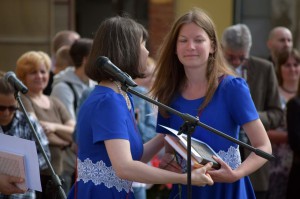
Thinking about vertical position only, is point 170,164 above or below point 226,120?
below

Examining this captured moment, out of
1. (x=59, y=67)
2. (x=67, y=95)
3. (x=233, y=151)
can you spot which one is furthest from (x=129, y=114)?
(x=59, y=67)

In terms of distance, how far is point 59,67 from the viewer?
32.1 ft

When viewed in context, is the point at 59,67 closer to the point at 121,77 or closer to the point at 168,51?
the point at 168,51

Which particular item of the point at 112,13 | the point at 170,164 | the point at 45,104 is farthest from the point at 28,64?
the point at 112,13

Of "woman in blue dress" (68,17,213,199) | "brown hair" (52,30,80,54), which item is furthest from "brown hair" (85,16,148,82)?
"brown hair" (52,30,80,54)

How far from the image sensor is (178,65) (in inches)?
215

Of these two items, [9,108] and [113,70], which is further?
[9,108]

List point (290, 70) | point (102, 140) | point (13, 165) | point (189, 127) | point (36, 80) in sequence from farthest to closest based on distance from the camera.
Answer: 1. point (290, 70)
2. point (36, 80)
3. point (13, 165)
4. point (102, 140)
5. point (189, 127)

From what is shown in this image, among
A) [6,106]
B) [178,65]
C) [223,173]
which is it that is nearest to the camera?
[223,173]

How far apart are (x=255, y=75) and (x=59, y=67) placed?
2462 mm

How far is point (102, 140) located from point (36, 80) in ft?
11.8

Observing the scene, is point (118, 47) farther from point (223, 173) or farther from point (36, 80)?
point (36, 80)

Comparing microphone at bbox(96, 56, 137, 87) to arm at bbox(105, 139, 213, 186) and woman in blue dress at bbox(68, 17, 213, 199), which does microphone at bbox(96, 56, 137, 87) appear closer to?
woman in blue dress at bbox(68, 17, 213, 199)

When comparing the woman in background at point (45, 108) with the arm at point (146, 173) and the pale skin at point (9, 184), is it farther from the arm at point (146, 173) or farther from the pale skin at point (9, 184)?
the arm at point (146, 173)
